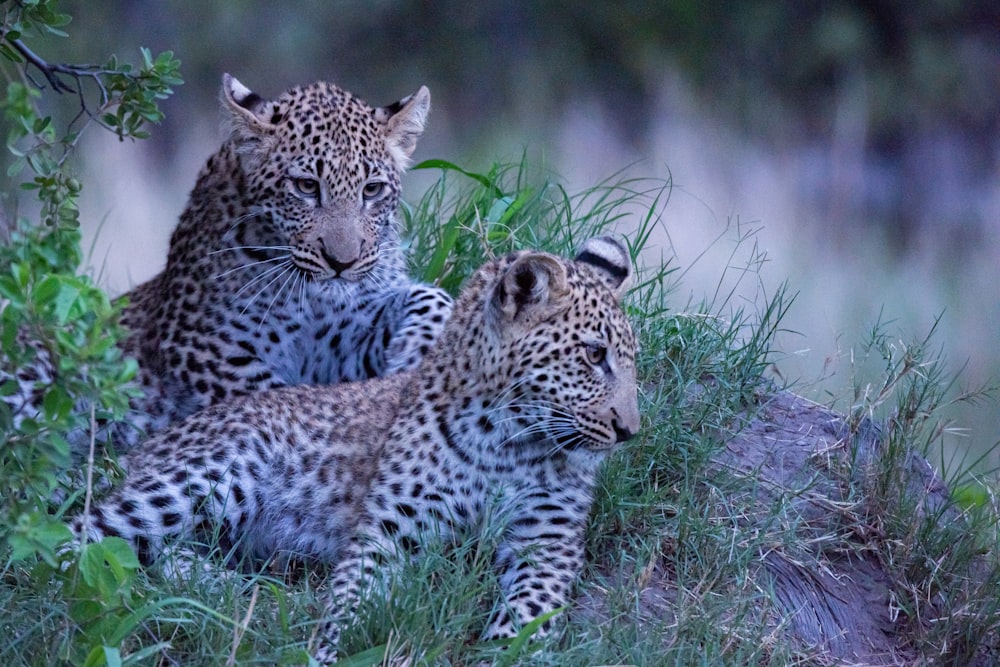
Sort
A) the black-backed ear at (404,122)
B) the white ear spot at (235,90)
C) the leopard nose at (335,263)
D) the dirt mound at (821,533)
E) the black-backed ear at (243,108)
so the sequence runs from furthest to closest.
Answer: the black-backed ear at (404,122), the white ear spot at (235,90), the black-backed ear at (243,108), the leopard nose at (335,263), the dirt mound at (821,533)

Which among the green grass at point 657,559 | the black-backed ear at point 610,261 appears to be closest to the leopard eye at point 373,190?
the green grass at point 657,559

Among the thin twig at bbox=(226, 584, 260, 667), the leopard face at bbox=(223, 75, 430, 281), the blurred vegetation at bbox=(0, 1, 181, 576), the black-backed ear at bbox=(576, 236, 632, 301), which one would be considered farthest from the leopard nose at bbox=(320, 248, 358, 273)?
the thin twig at bbox=(226, 584, 260, 667)

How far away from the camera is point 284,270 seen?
6.83 m

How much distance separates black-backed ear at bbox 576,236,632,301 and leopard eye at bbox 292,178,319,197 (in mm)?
1336

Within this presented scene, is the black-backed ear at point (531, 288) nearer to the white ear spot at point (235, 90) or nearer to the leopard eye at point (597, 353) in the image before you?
the leopard eye at point (597, 353)

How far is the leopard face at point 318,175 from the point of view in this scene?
6625 millimetres

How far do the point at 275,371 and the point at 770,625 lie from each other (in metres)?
2.87

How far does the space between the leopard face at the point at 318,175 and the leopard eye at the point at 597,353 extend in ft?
5.02

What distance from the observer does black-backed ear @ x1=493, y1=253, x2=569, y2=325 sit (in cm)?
554

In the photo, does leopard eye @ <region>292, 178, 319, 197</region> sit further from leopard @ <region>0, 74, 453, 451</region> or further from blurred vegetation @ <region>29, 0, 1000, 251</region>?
blurred vegetation @ <region>29, 0, 1000, 251</region>

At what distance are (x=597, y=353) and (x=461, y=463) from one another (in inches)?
28.7

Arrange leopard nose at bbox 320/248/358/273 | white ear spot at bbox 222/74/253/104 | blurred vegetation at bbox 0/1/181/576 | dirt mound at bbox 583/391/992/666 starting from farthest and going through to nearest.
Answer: white ear spot at bbox 222/74/253/104, leopard nose at bbox 320/248/358/273, dirt mound at bbox 583/391/992/666, blurred vegetation at bbox 0/1/181/576

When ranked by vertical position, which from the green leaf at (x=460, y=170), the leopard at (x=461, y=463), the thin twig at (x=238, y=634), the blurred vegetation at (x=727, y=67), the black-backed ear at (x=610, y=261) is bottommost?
the thin twig at (x=238, y=634)

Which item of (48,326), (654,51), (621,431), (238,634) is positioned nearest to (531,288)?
(621,431)
